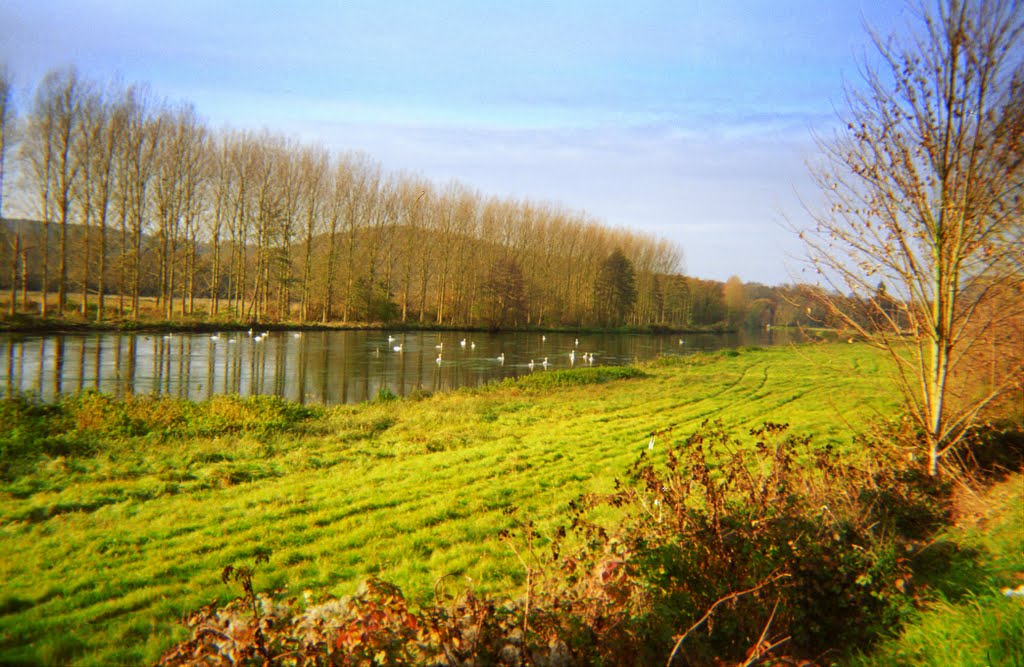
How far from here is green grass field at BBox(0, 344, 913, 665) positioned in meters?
4.06

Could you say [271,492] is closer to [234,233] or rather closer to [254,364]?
[254,364]

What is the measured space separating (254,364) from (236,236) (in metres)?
24.5

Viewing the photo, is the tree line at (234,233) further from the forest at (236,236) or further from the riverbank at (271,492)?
the riverbank at (271,492)

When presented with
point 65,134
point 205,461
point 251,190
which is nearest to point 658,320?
point 251,190

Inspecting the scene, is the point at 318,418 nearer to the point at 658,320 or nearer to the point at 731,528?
the point at 731,528

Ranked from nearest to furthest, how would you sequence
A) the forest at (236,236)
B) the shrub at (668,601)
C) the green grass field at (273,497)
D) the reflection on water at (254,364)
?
1. the shrub at (668,601)
2. the green grass field at (273,497)
3. the reflection on water at (254,364)
4. the forest at (236,236)

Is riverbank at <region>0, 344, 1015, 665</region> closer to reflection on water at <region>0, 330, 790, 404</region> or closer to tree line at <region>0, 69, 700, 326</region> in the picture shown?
reflection on water at <region>0, 330, 790, 404</region>

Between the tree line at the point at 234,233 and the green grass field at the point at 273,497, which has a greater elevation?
the tree line at the point at 234,233

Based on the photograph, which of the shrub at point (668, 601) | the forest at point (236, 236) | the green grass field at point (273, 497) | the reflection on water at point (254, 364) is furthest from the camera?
the forest at point (236, 236)

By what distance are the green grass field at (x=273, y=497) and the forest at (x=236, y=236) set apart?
13282 mm

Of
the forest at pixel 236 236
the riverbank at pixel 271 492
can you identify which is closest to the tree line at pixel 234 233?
the forest at pixel 236 236

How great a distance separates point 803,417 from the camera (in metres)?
12.6

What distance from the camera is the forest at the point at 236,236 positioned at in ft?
106

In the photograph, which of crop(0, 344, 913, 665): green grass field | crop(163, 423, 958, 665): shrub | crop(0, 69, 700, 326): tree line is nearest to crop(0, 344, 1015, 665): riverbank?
crop(0, 344, 913, 665): green grass field
